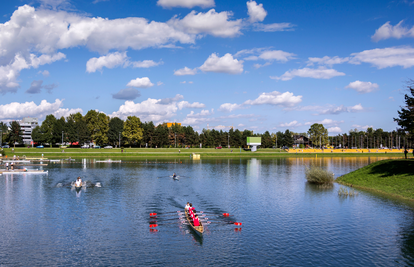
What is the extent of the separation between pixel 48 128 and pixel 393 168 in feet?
570

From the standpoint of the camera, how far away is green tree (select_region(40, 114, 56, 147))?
173887 millimetres

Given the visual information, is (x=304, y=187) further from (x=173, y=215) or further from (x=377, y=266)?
(x=377, y=266)

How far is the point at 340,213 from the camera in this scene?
127ft

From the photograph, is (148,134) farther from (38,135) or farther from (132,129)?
(38,135)

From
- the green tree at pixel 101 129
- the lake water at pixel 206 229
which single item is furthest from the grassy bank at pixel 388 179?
the green tree at pixel 101 129

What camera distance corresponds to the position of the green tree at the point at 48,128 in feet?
570

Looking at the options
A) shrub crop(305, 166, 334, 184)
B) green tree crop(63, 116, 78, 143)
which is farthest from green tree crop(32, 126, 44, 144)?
shrub crop(305, 166, 334, 184)

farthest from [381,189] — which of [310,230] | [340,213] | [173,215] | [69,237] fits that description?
[69,237]

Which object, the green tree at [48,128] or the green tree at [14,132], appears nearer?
the green tree at [48,128]

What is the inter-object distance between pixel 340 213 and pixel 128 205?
2815 centimetres

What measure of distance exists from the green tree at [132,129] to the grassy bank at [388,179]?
12979 centimetres

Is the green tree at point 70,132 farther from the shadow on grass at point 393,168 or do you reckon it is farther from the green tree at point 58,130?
the shadow on grass at point 393,168

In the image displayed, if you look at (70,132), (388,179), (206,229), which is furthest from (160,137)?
(206,229)

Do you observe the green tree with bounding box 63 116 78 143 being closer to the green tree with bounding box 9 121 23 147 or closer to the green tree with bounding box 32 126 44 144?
the green tree with bounding box 32 126 44 144
